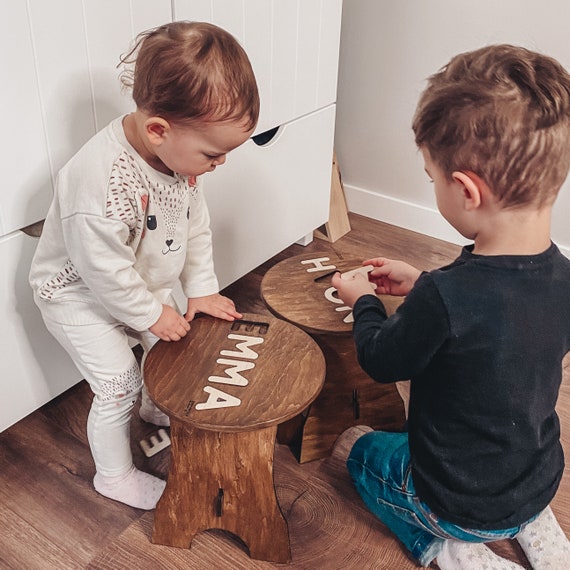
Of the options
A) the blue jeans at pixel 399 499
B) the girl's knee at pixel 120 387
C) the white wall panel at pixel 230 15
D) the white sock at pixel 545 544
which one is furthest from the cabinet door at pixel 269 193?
the white sock at pixel 545 544

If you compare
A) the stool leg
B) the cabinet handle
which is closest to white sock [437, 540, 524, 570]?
the stool leg

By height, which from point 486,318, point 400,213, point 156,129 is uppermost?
point 156,129

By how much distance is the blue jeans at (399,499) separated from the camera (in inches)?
35.0

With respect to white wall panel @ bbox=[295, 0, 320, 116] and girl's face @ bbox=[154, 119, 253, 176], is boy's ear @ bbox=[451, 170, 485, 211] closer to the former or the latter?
girl's face @ bbox=[154, 119, 253, 176]

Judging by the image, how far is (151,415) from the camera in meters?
1.18

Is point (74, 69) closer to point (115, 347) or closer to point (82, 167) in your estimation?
point (82, 167)

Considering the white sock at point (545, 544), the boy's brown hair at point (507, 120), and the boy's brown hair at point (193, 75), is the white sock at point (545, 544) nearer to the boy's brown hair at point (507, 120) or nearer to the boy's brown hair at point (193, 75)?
the boy's brown hair at point (507, 120)

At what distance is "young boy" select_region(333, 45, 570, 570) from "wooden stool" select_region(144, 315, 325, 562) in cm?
11

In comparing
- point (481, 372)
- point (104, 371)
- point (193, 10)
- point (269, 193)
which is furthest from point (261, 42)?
point (481, 372)

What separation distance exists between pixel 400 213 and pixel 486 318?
1.15 m

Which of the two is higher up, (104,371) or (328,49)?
(328,49)

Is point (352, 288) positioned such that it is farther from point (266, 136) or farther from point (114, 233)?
point (266, 136)

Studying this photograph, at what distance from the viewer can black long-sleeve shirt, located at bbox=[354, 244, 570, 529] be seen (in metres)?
0.73

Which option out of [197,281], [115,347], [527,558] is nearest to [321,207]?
[197,281]
